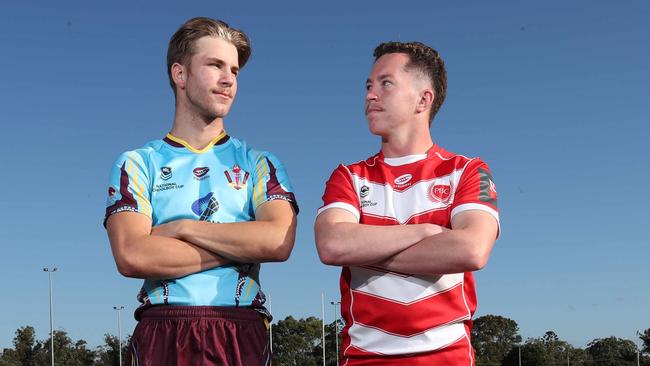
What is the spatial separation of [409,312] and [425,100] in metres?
1.50

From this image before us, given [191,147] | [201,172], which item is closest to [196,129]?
[191,147]

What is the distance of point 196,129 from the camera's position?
5754mm

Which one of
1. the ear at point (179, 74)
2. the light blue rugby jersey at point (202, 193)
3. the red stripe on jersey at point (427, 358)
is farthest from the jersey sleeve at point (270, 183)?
the red stripe on jersey at point (427, 358)

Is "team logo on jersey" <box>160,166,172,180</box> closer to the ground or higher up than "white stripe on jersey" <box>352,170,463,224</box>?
higher up

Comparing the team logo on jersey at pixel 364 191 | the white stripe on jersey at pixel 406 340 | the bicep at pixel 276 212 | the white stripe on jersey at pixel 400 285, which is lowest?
the white stripe on jersey at pixel 406 340

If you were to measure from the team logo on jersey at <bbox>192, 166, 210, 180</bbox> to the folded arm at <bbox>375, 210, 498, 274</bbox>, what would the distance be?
1.33 metres

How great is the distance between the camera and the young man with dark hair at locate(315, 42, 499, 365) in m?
4.94

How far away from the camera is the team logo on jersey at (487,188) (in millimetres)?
5230

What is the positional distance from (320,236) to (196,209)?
837 mm

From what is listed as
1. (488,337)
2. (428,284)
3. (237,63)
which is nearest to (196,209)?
(237,63)

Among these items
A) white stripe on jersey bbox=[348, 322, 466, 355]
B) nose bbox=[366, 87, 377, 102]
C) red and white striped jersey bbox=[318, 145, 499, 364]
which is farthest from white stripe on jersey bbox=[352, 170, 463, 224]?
white stripe on jersey bbox=[348, 322, 466, 355]

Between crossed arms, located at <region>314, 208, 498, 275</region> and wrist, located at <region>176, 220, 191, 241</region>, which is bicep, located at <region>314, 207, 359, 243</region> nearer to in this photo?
crossed arms, located at <region>314, 208, 498, 275</region>

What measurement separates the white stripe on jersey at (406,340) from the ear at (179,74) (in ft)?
6.94

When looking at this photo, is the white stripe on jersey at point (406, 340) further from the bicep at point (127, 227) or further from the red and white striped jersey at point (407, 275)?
the bicep at point (127, 227)
